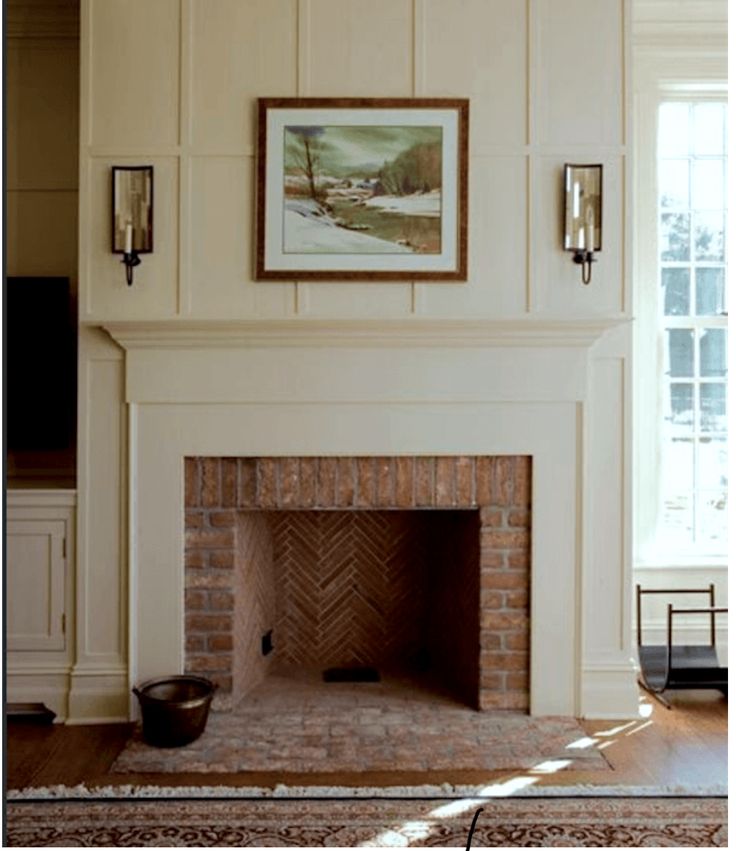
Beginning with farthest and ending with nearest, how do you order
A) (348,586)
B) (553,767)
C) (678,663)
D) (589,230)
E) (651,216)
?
(651,216), (348,586), (678,663), (589,230), (553,767)

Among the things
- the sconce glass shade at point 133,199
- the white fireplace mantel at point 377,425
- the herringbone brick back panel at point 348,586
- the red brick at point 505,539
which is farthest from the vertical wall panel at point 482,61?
the herringbone brick back panel at point 348,586

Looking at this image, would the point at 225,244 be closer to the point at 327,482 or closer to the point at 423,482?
the point at 327,482

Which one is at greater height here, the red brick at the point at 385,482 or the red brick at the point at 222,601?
the red brick at the point at 385,482

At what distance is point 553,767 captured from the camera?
8.68 ft

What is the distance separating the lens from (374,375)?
3047 mm

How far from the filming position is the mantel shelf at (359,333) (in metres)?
2.95

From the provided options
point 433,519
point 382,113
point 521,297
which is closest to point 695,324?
point 521,297

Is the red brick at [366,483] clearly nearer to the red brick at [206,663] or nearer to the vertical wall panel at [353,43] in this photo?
the red brick at [206,663]

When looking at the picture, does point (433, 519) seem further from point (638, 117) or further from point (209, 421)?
point (638, 117)

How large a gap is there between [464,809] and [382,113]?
2.51 meters

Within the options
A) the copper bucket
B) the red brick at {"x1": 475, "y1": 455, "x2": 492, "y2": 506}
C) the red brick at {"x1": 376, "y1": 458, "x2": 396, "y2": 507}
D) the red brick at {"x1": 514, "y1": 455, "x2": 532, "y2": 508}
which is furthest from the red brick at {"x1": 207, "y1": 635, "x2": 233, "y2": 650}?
the red brick at {"x1": 514, "y1": 455, "x2": 532, "y2": 508}

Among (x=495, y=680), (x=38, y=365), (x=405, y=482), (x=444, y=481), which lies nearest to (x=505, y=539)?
(x=444, y=481)

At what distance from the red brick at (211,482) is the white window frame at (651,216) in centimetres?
208

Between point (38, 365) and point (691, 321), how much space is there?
10.2 feet
